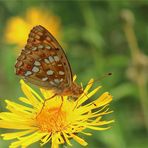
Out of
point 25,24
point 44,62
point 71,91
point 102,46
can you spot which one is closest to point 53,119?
point 71,91

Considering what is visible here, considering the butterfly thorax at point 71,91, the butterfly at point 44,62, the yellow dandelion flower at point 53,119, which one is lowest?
the yellow dandelion flower at point 53,119

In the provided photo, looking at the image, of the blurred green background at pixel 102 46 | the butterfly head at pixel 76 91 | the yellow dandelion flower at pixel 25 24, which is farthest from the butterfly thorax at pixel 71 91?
the yellow dandelion flower at pixel 25 24

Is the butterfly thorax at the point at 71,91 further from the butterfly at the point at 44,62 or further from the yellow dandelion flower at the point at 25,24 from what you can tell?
the yellow dandelion flower at the point at 25,24

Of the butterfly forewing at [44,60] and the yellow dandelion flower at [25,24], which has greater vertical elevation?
the yellow dandelion flower at [25,24]

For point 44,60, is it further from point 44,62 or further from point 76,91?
point 76,91

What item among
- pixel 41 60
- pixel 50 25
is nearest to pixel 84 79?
pixel 50 25

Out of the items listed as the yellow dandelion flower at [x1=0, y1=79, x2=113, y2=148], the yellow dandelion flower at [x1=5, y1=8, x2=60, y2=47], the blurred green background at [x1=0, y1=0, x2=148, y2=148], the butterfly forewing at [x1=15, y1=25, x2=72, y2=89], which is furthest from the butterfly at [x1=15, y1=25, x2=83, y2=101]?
the yellow dandelion flower at [x1=5, y1=8, x2=60, y2=47]

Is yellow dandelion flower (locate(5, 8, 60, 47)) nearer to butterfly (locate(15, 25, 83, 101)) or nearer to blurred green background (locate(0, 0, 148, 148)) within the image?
blurred green background (locate(0, 0, 148, 148))

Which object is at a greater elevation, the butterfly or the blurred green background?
the blurred green background
